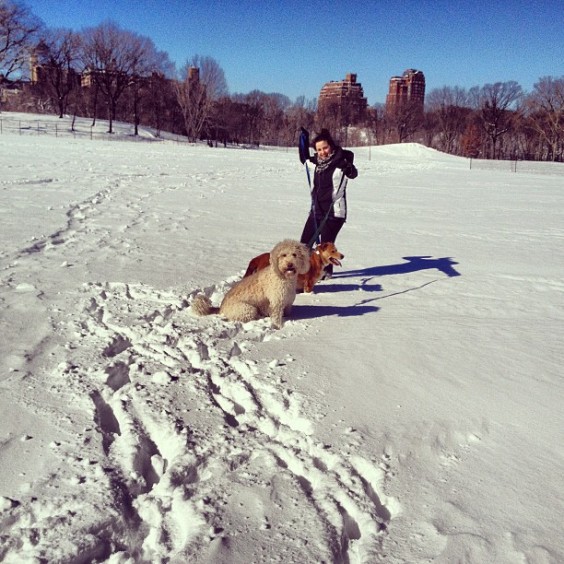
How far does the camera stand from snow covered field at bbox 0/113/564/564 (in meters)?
2.07

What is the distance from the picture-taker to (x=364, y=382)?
3.45 metres

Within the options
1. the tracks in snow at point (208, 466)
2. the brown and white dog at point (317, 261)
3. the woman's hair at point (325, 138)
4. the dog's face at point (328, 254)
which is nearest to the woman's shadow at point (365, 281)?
the brown and white dog at point (317, 261)

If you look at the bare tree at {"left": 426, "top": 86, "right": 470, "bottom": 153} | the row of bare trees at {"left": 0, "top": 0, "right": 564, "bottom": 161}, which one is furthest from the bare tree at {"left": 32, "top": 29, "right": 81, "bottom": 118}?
the bare tree at {"left": 426, "top": 86, "right": 470, "bottom": 153}

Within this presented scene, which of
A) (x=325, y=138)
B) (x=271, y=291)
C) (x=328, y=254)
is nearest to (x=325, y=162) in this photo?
(x=325, y=138)

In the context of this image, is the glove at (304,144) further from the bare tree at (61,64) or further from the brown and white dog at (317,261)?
the bare tree at (61,64)

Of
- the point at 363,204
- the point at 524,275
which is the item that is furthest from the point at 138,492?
the point at 363,204

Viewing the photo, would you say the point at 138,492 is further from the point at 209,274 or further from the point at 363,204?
the point at 363,204

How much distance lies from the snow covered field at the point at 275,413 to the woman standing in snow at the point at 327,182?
736 millimetres

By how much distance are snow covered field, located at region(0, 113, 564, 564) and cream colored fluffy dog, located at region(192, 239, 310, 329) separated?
19 cm

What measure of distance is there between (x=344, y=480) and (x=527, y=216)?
12065 millimetres

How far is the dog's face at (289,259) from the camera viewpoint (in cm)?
426

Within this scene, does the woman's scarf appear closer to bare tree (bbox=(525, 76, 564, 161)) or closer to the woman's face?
the woman's face

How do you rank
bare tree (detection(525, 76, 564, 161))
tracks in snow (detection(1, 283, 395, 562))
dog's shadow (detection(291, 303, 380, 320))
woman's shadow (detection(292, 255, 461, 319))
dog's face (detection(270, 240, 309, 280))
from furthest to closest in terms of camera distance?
bare tree (detection(525, 76, 564, 161))
woman's shadow (detection(292, 255, 461, 319))
dog's shadow (detection(291, 303, 380, 320))
dog's face (detection(270, 240, 309, 280))
tracks in snow (detection(1, 283, 395, 562))

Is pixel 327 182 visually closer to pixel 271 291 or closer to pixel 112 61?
pixel 271 291
